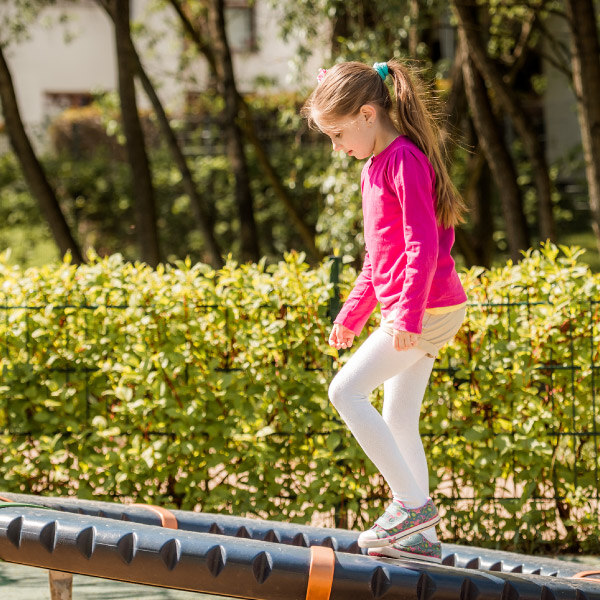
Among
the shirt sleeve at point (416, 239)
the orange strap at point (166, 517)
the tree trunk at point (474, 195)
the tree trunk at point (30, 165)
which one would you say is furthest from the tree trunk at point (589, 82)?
the orange strap at point (166, 517)

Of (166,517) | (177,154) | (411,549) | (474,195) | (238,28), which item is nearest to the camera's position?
(411,549)

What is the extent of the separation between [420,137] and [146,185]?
699 centimetres

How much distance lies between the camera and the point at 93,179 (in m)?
16.0

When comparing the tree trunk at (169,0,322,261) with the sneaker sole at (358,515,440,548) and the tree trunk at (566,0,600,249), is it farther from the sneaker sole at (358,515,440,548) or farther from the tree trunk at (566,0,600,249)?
the sneaker sole at (358,515,440,548)

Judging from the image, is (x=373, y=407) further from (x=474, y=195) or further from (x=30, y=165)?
(x=474, y=195)

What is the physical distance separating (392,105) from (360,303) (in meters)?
0.75

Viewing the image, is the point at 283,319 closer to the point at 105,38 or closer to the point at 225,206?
the point at 225,206

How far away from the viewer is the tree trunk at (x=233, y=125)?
37.1 ft

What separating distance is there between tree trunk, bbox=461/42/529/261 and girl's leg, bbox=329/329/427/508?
6450 mm

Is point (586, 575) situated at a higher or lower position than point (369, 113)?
lower

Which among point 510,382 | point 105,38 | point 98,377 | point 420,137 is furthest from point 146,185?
point 105,38

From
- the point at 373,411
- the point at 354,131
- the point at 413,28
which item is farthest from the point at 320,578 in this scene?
the point at 413,28

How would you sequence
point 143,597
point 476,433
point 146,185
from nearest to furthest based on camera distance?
point 143,597 → point 476,433 → point 146,185

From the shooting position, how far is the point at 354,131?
3.13 metres
